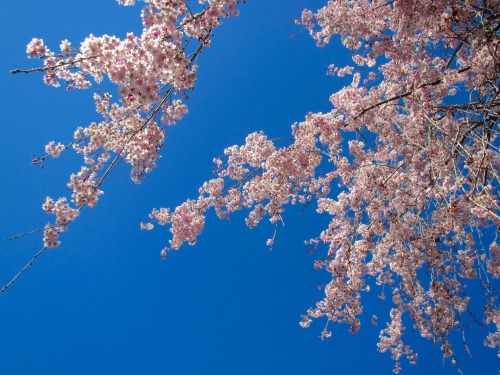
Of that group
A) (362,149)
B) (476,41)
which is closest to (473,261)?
(362,149)

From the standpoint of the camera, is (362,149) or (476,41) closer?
(476,41)

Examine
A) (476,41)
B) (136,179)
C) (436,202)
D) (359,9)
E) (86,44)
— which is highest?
(359,9)

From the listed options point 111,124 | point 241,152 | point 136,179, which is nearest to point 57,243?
point 136,179

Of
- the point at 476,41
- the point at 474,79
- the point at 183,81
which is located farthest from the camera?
the point at 474,79

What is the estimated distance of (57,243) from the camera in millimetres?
3824

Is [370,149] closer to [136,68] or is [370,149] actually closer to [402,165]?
[402,165]

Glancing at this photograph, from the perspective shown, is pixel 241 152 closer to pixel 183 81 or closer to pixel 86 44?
pixel 183 81

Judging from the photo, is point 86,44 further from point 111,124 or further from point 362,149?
point 362,149

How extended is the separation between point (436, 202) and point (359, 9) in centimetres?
322

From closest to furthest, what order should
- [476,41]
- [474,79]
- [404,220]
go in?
[476,41]
[474,79]
[404,220]

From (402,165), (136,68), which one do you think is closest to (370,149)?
(402,165)

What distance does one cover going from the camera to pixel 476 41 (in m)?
4.29

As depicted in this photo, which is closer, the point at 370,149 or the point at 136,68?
the point at 136,68

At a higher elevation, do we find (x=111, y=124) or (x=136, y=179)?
(x=111, y=124)
